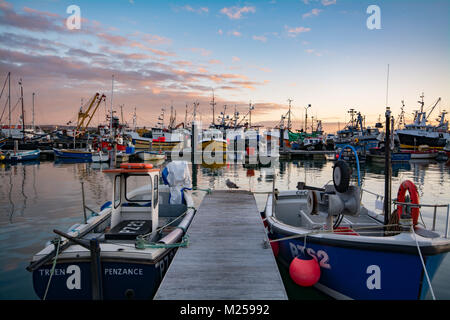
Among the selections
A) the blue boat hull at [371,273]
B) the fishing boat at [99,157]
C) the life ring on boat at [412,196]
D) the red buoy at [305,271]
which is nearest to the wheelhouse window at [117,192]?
the red buoy at [305,271]

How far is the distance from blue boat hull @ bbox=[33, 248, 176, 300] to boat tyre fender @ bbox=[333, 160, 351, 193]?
4.49 m

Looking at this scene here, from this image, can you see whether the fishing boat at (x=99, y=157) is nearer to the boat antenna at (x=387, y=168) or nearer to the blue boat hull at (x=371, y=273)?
the blue boat hull at (x=371, y=273)

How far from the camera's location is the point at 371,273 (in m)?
5.61

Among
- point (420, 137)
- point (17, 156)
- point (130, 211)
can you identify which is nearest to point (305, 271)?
point (130, 211)

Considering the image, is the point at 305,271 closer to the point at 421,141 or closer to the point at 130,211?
the point at 130,211

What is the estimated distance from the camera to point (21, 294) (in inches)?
263

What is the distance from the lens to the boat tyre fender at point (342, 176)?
20.7 ft

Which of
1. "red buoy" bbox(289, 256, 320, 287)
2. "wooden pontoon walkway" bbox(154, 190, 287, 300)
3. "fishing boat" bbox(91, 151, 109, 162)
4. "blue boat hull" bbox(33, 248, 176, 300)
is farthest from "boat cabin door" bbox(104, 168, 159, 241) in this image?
"fishing boat" bbox(91, 151, 109, 162)

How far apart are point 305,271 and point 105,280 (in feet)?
13.8

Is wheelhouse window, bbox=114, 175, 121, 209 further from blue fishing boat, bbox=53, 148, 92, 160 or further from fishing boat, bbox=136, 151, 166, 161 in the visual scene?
blue fishing boat, bbox=53, 148, 92, 160

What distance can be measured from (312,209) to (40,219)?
1236 cm

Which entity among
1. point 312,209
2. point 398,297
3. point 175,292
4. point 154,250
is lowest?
point 398,297
